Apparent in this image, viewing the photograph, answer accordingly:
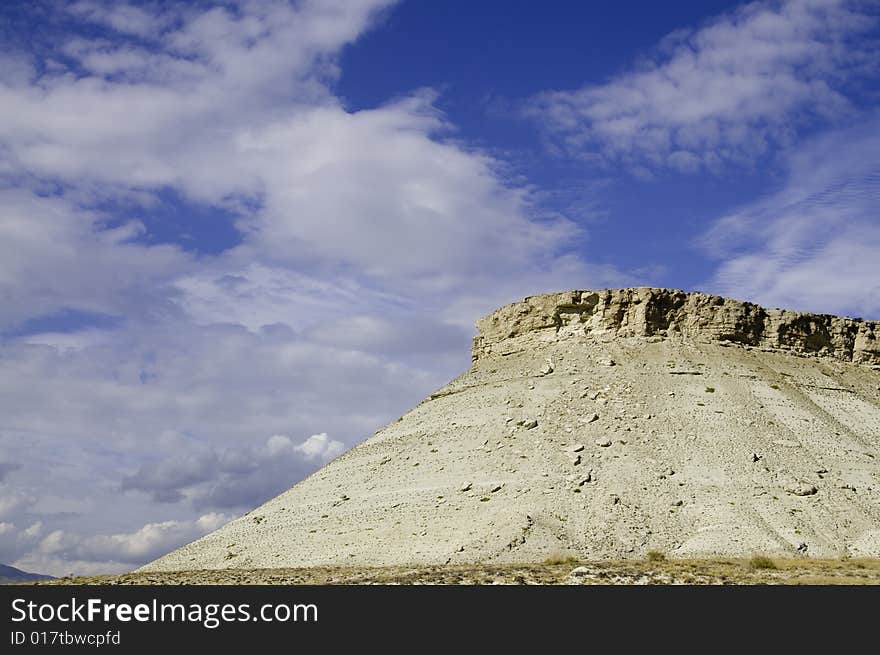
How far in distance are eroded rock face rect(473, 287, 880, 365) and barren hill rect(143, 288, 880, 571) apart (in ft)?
0.32

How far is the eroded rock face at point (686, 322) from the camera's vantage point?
5472 cm

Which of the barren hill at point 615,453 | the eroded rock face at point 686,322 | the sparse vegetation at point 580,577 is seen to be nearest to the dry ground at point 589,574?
the sparse vegetation at point 580,577

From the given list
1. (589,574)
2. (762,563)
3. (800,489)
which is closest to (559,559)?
(589,574)

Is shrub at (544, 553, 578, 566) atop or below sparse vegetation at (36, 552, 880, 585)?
atop

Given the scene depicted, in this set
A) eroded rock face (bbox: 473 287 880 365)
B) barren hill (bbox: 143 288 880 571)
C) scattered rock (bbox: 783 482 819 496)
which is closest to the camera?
barren hill (bbox: 143 288 880 571)

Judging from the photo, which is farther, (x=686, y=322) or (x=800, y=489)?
(x=686, y=322)

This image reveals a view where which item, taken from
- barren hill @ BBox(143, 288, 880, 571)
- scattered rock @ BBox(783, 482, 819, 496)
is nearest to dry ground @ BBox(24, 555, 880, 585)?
barren hill @ BBox(143, 288, 880, 571)

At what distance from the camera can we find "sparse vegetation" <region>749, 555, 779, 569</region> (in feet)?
107

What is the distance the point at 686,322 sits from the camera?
5484 centimetres

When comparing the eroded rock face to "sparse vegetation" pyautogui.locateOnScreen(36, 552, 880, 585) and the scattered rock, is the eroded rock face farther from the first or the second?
"sparse vegetation" pyautogui.locateOnScreen(36, 552, 880, 585)

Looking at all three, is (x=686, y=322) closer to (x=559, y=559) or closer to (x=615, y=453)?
(x=615, y=453)

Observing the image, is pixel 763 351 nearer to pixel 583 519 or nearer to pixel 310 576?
pixel 583 519

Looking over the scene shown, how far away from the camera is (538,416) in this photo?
1859 inches

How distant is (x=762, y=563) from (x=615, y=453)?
36.1 feet
